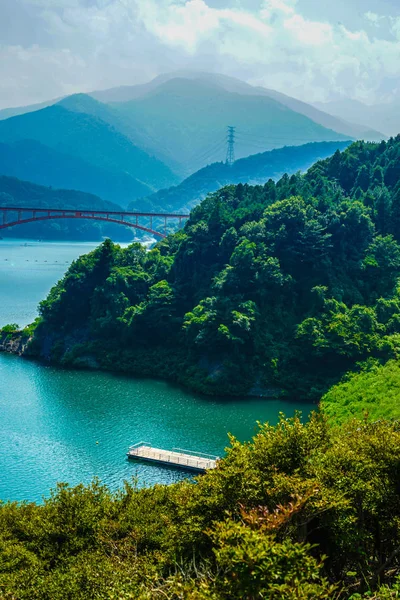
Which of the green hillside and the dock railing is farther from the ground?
the green hillside

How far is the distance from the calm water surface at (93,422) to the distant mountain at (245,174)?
320 feet

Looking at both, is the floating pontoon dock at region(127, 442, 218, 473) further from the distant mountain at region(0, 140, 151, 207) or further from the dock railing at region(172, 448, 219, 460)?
the distant mountain at region(0, 140, 151, 207)

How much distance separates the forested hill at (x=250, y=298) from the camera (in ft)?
97.7

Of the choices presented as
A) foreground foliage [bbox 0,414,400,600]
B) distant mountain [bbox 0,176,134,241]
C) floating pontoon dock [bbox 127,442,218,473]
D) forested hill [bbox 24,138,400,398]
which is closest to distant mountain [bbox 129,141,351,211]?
distant mountain [bbox 0,176,134,241]

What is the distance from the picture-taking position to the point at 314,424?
13062 millimetres

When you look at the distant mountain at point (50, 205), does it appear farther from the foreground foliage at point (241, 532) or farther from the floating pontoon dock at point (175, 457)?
the foreground foliage at point (241, 532)

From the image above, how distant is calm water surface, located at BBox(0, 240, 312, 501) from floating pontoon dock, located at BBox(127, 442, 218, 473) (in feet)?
1.12

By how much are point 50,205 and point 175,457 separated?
88.6 m

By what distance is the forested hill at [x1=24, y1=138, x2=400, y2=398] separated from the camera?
97.7 ft

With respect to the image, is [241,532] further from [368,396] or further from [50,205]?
[50,205]

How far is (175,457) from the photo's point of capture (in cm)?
2105

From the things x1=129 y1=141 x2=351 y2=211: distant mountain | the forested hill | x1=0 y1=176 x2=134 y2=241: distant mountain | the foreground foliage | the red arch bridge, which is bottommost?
the foreground foliage

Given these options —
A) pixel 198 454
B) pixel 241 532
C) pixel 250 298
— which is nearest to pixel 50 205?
pixel 250 298

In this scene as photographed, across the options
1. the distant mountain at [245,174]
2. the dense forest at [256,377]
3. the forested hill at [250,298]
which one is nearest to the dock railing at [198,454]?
the dense forest at [256,377]
